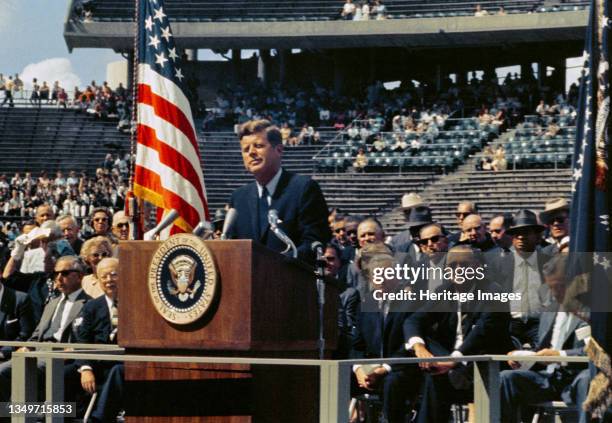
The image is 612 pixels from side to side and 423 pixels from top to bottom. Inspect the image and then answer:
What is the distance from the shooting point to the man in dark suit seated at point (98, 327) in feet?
29.9

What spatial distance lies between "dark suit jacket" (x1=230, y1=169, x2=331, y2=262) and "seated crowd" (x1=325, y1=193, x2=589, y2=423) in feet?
1.26

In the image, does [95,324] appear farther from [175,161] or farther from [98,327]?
[175,161]

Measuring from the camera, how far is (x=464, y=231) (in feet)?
36.3

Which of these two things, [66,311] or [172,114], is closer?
[66,311]

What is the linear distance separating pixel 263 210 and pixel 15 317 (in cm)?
387

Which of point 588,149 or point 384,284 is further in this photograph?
point 384,284

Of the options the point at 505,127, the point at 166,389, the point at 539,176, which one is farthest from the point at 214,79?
the point at 166,389

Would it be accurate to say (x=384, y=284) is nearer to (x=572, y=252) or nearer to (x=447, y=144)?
(x=572, y=252)

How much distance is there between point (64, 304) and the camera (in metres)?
9.91

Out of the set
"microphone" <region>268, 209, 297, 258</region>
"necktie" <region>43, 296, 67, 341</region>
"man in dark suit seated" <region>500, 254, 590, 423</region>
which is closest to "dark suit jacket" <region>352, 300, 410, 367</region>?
"man in dark suit seated" <region>500, 254, 590, 423</region>

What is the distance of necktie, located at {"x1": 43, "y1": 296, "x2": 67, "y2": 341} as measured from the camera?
32.5ft

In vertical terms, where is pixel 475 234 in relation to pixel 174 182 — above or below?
below

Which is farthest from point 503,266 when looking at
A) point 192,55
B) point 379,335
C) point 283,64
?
point 192,55

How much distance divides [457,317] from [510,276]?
0.92 m
